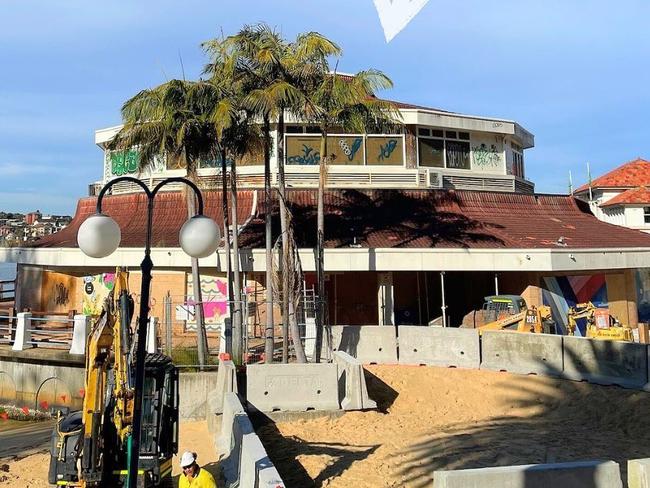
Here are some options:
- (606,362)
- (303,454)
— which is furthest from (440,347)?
(303,454)

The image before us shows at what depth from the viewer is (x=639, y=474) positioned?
534 centimetres

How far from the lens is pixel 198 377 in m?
15.9

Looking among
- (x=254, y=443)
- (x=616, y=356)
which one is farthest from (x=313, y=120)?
(x=254, y=443)

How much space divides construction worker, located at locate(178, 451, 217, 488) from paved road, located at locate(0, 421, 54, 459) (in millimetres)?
9121

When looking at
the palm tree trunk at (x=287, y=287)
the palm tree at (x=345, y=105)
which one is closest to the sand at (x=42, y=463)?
the palm tree trunk at (x=287, y=287)

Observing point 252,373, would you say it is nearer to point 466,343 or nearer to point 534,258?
point 466,343

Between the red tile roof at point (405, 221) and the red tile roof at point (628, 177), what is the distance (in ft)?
83.2

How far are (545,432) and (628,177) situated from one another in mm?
46434

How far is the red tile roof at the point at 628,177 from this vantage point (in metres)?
50.8

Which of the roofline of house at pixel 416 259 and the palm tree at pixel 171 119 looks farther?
the roofline of house at pixel 416 259

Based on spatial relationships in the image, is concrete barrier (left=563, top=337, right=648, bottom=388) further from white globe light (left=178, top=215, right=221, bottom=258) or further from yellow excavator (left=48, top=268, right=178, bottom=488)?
white globe light (left=178, top=215, right=221, bottom=258)

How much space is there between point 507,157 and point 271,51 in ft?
58.1

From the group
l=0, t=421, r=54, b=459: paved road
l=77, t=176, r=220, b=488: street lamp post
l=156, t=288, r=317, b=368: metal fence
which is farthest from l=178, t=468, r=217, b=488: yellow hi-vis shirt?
l=156, t=288, r=317, b=368: metal fence

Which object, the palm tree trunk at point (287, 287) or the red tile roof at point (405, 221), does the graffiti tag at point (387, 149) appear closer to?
the red tile roof at point (405, 221)
